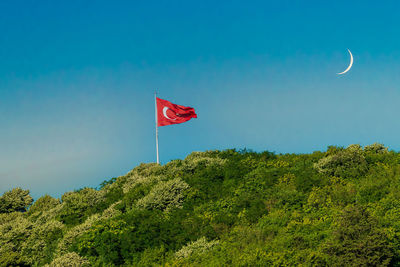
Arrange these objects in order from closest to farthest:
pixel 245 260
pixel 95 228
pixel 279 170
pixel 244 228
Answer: pixel 245 260, pixel 244 228, pixel 95 228, pixel 279 170

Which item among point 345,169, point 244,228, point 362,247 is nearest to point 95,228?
point 244,228

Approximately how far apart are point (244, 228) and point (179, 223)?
550 cm

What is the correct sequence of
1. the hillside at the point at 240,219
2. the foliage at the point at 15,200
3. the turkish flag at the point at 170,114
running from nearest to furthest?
the hillside at the point at 240,219, the turkish flag at the point at 170,114, the foliage at the point at 15,200

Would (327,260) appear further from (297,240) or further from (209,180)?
(209,180)

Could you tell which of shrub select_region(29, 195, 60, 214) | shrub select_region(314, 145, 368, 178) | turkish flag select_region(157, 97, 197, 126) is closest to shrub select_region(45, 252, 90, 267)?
shrub select_region(314, 145, 368, 178)

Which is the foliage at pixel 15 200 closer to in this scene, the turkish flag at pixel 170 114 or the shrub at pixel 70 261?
the turkish flag at pixel 170 114

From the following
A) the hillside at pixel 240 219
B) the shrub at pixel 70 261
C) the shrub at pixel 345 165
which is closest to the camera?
the hillside at pixel 240 219

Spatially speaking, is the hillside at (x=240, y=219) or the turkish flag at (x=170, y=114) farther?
the turkish flag at (x=170, y=114)

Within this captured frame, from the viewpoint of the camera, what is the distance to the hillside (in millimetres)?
19672

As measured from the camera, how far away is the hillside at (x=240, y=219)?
774 inches

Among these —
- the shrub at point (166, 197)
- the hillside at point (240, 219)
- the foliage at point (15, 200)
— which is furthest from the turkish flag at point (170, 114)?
the foliage at point (15, 200)

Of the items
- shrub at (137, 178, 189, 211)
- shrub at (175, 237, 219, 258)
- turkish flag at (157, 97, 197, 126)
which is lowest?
shrub at (175, 237, 219, 258)

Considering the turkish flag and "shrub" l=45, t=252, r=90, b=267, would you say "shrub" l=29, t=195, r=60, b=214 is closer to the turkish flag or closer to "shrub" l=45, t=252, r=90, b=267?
the turkish flag

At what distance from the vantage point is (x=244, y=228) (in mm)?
25125
